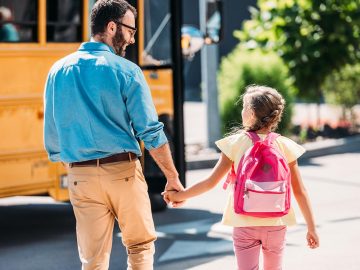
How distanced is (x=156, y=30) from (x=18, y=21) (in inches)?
79.2

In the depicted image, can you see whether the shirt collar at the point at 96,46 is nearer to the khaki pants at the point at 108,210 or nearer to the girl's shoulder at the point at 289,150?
the khaki pants at the point at 108,210

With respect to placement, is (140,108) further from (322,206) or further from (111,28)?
(322,206)

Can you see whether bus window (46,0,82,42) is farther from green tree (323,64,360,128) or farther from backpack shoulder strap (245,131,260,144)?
green tree (323,64,360,128)

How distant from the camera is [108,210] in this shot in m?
4.46

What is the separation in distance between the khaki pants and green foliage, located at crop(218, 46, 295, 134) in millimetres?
10286

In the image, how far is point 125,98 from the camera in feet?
14.1

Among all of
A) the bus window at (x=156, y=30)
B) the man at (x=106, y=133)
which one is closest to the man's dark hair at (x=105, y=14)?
the man at (x=106, y=133)

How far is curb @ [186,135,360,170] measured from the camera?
505 inches


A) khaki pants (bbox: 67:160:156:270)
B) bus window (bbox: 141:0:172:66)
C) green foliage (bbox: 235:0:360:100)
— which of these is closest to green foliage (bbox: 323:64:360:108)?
green foliage (bbox: 235:0:360:100)

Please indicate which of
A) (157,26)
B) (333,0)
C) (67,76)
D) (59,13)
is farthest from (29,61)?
(333,0)

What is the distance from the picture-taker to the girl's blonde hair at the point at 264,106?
4230 mm

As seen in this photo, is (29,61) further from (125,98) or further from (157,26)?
(125,98)

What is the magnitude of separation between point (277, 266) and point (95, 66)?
1266mm

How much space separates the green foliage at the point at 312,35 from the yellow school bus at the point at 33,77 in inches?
307
